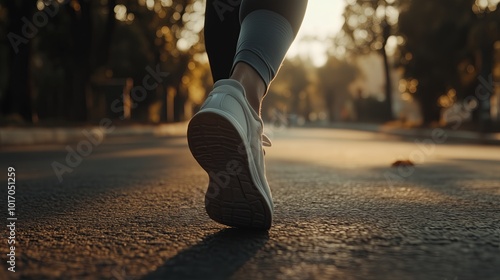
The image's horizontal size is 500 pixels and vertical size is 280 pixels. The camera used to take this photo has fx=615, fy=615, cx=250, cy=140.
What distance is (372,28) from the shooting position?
3575 centimetres

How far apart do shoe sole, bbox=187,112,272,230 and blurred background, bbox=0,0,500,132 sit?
12.4 meters

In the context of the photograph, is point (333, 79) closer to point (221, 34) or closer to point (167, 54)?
point (167, 54)

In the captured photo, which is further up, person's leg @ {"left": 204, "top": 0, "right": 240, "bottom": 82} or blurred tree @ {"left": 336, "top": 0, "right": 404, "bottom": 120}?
blurred tree @ {"left": 336, "top": 0, "right": 404, "bottom": 120}

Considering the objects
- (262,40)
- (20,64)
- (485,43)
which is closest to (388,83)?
(485,43)

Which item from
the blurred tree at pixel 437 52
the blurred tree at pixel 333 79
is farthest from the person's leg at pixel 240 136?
the blurred tree at pixel 333 79

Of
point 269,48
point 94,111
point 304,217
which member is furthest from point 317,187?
point 94,111

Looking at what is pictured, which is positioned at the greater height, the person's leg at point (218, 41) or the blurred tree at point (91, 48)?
the blurred tree at point (91, 48)

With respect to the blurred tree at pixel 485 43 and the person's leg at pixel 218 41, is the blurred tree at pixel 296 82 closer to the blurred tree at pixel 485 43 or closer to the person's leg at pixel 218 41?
the blurred tree at pixel 485 43

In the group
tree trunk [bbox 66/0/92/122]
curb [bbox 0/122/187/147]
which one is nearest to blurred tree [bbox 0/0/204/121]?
tree trunk [bbox 66/0/92/122]

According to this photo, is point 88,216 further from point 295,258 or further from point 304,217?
point 295,258

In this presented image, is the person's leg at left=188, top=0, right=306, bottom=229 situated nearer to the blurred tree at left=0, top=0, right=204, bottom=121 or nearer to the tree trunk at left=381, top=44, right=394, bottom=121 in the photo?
the blurred tree at left=0, top=0, right=204, bottom=121

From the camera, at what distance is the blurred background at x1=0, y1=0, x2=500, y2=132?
54.9ft

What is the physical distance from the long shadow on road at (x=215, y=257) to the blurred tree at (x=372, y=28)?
32.3m

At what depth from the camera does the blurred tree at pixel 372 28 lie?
34156mm
